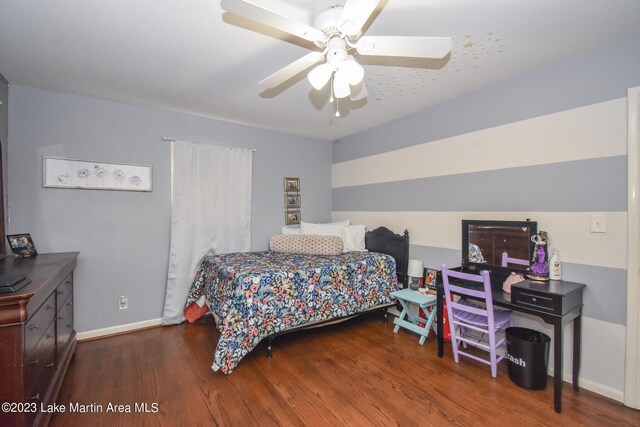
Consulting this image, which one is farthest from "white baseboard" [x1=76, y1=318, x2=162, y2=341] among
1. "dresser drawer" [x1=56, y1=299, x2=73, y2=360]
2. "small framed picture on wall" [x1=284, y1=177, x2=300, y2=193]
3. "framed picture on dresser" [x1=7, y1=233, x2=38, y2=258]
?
"small framed picture on wall" [x1=284, y1=177, x2=300, y2=193]

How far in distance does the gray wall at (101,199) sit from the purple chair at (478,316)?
295 cm

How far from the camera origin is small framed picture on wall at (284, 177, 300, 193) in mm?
4117

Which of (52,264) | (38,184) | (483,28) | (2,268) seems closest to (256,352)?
(52,264)

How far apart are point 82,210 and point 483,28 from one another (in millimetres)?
3656

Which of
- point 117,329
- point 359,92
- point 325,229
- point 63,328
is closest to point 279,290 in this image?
point 325,229

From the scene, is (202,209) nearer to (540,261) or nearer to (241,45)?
(241,45)

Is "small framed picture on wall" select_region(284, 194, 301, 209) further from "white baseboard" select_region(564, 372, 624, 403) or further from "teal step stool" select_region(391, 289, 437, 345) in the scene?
"white baseboard" select_region(564, 372, 624, 403)

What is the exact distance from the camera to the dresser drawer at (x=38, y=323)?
145 cm

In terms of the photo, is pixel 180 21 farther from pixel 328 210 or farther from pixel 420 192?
pixel 328 210

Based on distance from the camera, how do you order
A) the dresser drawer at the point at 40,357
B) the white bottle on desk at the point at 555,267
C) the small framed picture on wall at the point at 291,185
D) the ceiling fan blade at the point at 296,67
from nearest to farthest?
the dresser drawer at the point at 40,357 < the ceiling fan blade at the point at 296,67 < the white bottle on desk at the point at 555,267 < the small framed picture on wall at the point at 291,185

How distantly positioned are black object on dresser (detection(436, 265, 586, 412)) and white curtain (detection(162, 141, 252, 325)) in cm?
285

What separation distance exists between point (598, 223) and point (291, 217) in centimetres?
316

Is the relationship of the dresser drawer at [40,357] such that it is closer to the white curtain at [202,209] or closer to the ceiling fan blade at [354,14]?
the white curtain at [202,209]

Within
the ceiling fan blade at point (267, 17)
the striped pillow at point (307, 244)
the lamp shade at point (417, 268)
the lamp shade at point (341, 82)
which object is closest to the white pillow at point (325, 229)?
the striped pillow at point (307, 244)
